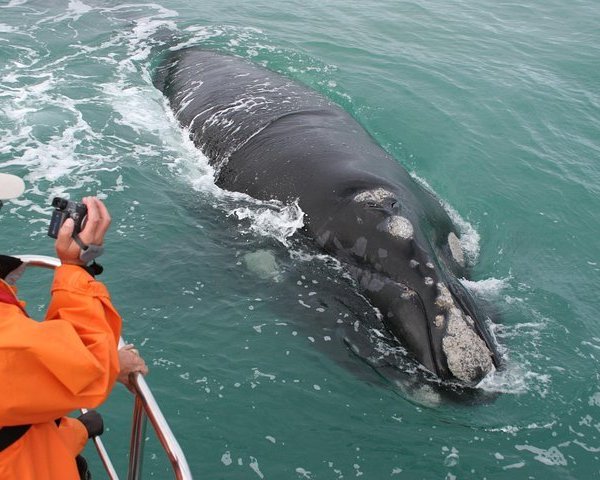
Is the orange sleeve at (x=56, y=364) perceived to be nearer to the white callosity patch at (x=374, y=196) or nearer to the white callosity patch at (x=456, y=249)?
the white callosity patch at (x=374, y=196)

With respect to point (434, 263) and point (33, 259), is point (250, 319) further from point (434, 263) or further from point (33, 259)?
point (33, 259)

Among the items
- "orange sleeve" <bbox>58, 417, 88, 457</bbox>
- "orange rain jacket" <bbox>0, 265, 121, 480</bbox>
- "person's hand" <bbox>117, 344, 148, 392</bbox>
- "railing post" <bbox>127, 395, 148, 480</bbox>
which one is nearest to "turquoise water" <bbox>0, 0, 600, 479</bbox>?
"railing post" <bbox>127, 395, 148, 480</bbox>

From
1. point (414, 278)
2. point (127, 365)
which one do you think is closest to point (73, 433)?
point (127, 365)

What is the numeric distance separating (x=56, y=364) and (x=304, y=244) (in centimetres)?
752

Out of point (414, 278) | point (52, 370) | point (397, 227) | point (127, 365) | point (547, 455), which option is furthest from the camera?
point (397, 227)

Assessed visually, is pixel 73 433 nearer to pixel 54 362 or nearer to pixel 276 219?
pixel 54 362

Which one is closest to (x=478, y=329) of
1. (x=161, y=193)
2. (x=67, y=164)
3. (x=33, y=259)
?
(x=33, y=259)

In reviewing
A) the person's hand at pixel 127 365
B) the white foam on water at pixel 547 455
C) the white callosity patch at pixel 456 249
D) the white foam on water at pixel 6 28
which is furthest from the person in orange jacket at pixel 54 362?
the white foam on water at pixel 6 28

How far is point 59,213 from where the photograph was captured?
172 inches

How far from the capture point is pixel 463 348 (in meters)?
8.62

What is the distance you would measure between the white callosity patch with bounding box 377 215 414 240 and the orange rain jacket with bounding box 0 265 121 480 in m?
6.43

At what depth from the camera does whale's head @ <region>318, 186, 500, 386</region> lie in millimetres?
8656

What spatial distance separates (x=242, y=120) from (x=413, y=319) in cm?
760

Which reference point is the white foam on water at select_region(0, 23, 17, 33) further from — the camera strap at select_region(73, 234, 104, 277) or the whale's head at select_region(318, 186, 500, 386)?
the camera strap at select_region(73, 234, 104, 277)
